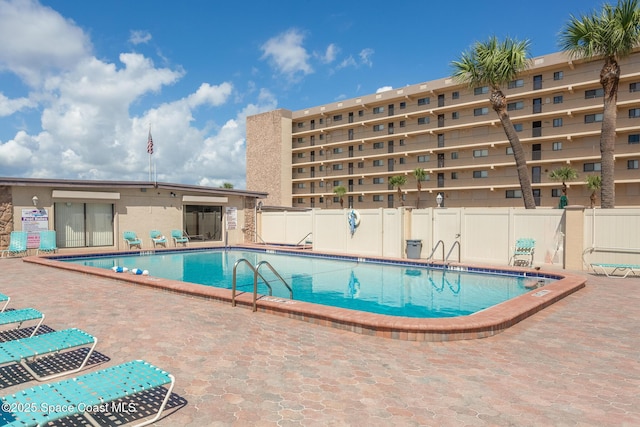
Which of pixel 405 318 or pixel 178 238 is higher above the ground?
pixel 178 238

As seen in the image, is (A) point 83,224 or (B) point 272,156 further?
(B) point 272,156

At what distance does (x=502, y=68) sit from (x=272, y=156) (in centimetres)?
4425

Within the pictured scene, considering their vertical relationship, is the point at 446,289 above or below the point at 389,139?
below

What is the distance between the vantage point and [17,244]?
1819 cm

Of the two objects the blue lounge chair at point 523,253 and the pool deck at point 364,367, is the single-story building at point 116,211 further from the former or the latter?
the blue lounge chair at point 523,253

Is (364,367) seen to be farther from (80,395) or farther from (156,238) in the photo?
(156,238)

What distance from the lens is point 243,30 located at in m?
16.8

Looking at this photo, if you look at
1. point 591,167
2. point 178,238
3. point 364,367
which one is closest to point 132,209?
point 178,238

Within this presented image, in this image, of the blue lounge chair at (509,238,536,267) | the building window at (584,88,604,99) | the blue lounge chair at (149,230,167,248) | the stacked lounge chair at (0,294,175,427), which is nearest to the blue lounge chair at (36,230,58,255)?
the blue lounge chair at (149,230,167,248)

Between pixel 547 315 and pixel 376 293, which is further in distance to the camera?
pixel 376 293

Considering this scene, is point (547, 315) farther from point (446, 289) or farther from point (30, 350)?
point (30, 350)

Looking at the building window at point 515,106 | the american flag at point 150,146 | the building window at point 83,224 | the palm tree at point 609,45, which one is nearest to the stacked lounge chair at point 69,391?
the palm tree at point 609,45

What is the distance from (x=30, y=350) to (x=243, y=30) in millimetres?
15369

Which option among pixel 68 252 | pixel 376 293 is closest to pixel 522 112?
pixel 376 293
